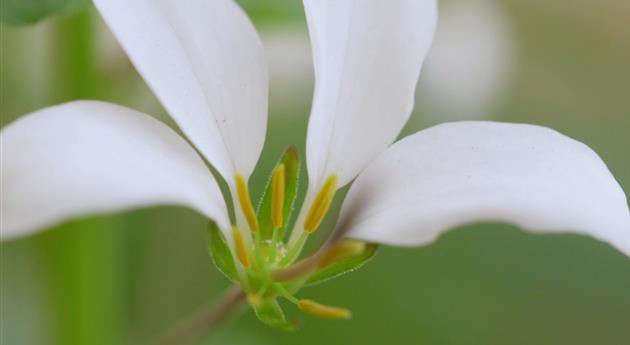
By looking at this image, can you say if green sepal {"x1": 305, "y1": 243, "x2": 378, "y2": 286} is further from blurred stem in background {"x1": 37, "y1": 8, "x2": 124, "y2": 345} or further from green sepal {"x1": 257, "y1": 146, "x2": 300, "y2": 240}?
blurred stem in background {"x1": 37, "y1": 8, "x2": 124, "y2": 345}

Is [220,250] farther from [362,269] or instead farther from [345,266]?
[362,269]

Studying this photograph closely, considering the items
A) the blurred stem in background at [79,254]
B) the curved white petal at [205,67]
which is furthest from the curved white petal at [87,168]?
the blurred stem in background at [79,254]

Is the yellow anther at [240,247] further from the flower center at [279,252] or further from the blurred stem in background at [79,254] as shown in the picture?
the blurred stem in background at [79,254]

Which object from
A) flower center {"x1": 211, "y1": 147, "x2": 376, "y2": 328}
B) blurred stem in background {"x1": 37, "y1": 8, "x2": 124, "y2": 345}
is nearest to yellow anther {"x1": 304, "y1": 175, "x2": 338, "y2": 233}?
flower center {"x1": 211, "y1": 147, "x2": 376, "y2": 328}

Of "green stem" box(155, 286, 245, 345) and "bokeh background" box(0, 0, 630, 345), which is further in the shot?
"bokeh background" box(0, 0, 630, 345)

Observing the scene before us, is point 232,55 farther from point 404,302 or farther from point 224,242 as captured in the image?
point 404,302

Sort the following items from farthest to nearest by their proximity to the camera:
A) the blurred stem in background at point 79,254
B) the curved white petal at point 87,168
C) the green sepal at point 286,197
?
the blurred stem in background at point 79,254, the green sepal at point 286,197, the curved white petal at point 87,168
